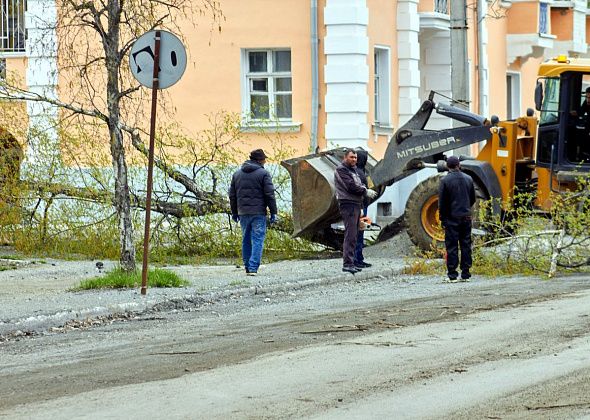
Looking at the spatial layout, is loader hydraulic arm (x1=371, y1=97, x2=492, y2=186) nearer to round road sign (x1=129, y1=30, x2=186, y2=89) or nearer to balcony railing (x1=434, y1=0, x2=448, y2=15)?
round road sign (x1=129, y1=30, x2=186, y2=89)

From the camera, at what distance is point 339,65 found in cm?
2872

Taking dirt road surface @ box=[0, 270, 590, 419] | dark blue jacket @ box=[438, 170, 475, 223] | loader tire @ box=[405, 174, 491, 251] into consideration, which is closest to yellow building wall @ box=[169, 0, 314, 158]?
loader tire @ box=[405, 174, 491, 251]

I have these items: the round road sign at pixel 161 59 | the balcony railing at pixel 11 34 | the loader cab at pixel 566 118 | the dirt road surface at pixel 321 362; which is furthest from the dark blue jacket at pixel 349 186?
the balcony railing at pixel 11 34

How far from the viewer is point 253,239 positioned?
18.8 metres

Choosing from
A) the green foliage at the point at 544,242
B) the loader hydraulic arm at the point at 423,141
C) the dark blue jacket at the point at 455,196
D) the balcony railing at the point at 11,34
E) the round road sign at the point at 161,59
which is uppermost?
the balcony railing at the point at 11,34

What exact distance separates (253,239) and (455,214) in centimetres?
276

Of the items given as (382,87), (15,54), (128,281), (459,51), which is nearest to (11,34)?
(15,54)

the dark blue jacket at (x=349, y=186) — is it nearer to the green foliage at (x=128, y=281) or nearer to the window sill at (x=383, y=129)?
the green foliage at (x=128, y=281)

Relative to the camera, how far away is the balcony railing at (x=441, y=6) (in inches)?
1309

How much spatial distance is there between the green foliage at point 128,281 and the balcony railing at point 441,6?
17438 millimetres

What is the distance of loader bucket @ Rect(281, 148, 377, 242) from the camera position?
2123 centimetres

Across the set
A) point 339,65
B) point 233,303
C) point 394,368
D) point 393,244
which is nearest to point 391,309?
point 233,303

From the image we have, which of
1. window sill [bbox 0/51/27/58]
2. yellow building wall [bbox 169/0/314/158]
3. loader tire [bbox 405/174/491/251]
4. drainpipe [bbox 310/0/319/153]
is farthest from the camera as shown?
window sill [bbox 0/51/27/58]

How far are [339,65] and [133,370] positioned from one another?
1896cm
